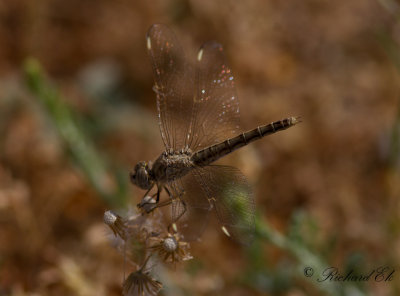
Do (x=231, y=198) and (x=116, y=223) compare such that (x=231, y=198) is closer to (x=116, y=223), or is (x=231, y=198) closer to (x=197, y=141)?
(x=197, y=141)

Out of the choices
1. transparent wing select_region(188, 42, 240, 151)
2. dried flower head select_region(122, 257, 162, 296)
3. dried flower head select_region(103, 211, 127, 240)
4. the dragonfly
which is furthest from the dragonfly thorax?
dried flower head select_region(122, 257, 162, 296)

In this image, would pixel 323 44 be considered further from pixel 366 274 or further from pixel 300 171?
pixel 366 274

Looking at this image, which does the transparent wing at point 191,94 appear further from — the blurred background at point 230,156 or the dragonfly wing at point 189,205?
the blurred background at point 230,156

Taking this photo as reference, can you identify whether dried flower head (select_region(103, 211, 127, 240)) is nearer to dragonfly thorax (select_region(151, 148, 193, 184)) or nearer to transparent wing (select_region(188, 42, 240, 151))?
dragonfly thorax (select_region(151, 148, 193, 184))

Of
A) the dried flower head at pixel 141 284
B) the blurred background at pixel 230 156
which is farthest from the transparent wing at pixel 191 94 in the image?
the dried flower head at pixel 141 284

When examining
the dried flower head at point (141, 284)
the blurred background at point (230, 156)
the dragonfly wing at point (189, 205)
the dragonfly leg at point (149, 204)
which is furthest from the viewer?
the blurred background at point (230, 156)

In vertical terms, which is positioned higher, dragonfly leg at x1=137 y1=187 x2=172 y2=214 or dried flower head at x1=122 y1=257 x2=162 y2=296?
dragonfly leg at x1=137 y1=187 x2=172 y2=214

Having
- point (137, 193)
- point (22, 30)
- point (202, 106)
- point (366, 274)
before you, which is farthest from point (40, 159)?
point (366, 274)
